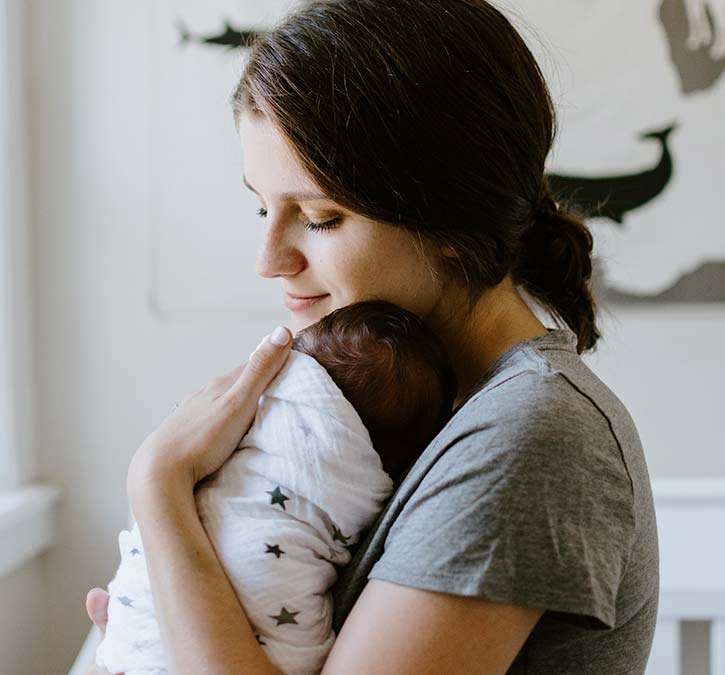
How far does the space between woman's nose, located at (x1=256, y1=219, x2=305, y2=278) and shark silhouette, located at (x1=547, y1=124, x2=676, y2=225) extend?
1329mm

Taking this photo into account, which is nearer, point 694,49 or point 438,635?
point 438,635

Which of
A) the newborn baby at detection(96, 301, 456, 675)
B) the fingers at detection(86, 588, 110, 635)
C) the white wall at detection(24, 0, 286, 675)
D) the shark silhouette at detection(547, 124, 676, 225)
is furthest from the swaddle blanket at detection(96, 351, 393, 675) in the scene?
the shark silhouette at detection(547, 124, 676, 225)

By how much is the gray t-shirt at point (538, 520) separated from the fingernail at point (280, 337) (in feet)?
0.73

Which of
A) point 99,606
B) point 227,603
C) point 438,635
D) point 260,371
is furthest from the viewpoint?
point 99,606

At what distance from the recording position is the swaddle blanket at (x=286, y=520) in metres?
0.85

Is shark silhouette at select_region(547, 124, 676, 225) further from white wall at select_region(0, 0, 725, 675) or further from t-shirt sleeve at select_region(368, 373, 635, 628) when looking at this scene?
t-shirt sleeve at select_region(368, 373, 635, 628)

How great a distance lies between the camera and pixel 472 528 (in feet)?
2.40

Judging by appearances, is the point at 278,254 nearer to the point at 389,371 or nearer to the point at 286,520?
the point at 389,371

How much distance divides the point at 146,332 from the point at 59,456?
0.39m

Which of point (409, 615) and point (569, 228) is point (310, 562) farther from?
point (569, 228)

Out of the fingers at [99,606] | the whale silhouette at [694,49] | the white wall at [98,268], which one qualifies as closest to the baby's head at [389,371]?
the fingers at [99,606]

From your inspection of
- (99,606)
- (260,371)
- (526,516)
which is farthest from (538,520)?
(99,606)

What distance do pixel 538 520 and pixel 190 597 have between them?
0.32m

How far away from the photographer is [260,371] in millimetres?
962
